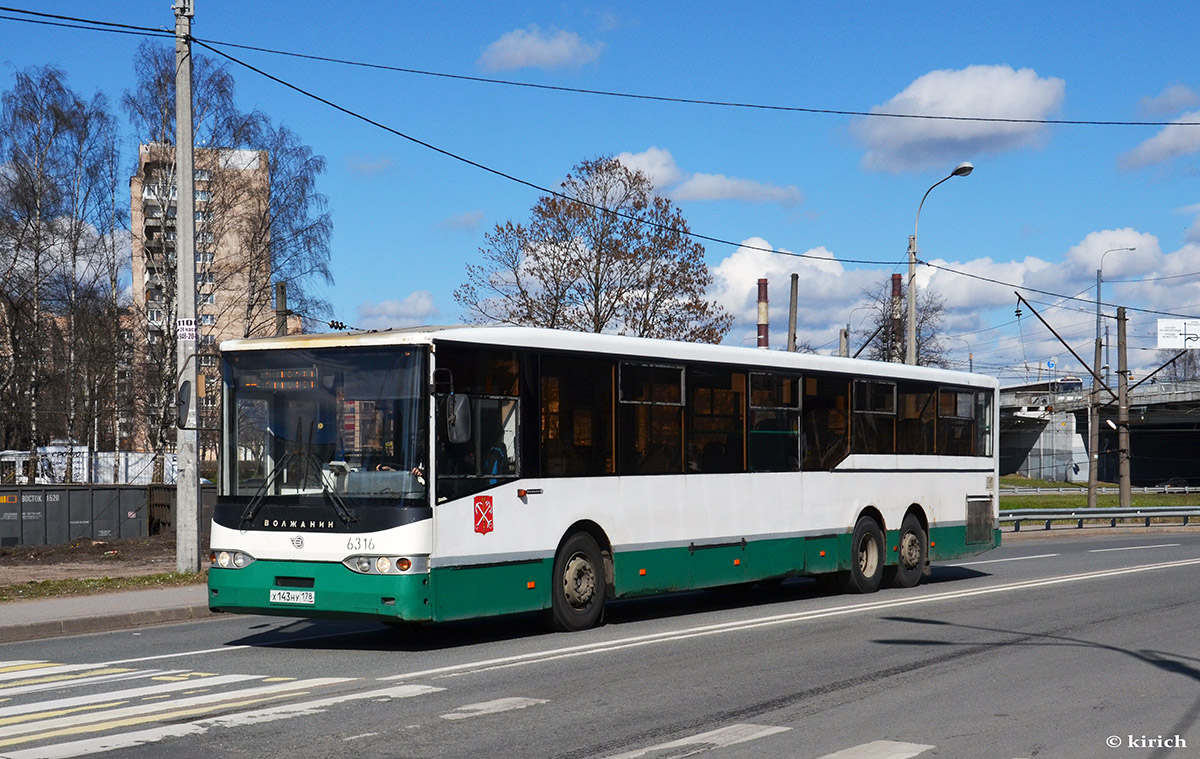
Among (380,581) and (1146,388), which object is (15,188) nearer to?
(380,581)

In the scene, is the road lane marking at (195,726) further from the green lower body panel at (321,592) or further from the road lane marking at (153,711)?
the green lower body panel at (321,592)

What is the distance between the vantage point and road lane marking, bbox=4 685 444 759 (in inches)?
291

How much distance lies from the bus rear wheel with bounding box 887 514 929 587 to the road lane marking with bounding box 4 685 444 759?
10.7 m

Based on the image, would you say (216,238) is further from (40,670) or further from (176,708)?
(176,708)

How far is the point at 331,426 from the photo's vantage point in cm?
1187

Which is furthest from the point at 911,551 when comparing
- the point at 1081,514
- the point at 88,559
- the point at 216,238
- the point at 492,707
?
the point at 216,238

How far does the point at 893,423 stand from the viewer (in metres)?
18.8

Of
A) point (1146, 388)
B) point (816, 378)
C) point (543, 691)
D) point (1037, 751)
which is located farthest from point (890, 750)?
point (1146, 388)

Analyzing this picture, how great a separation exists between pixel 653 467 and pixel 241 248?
3409 centimetres

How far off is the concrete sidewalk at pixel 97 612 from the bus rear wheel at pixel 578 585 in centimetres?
485

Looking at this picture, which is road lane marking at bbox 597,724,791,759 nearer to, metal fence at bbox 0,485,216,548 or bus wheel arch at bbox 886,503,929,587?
bus wheel arch at bbox 886,503,929,587

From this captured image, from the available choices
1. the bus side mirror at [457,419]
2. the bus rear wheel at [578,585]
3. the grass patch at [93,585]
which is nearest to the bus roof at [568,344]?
the bus side mirror at [457,419]

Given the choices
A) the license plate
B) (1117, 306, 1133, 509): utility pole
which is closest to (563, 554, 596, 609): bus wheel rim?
the license plate

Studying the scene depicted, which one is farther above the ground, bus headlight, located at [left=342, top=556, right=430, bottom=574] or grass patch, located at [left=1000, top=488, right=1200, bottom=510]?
bus headlight, located at [left=342, top=556, right=430, bottom=574]
